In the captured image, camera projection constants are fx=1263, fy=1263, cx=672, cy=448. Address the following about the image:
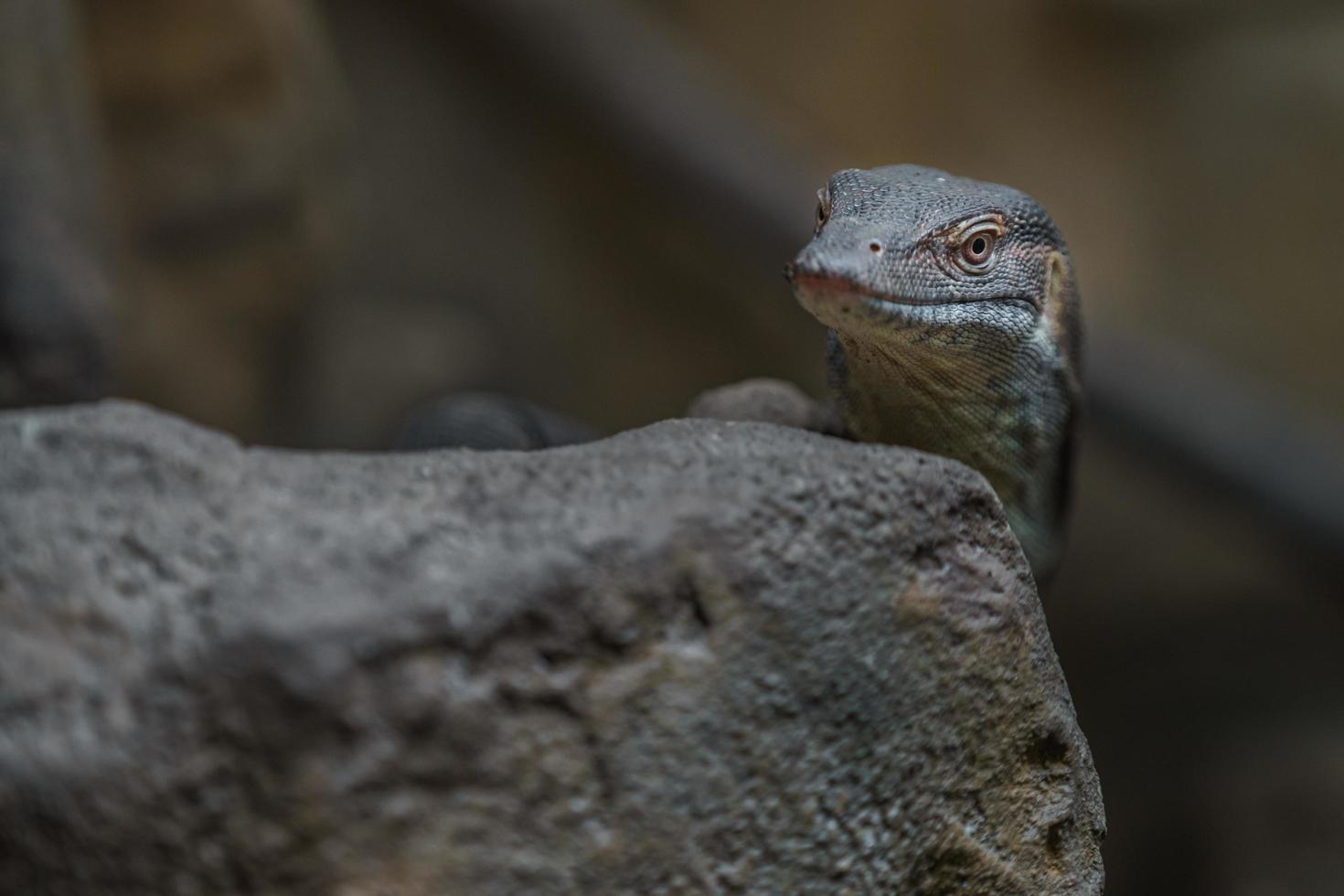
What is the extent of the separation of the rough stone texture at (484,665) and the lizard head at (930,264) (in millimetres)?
543

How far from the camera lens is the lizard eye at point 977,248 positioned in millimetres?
2711

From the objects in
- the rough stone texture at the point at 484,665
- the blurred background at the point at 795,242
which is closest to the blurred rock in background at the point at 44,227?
the blurred background at the point at 795,242

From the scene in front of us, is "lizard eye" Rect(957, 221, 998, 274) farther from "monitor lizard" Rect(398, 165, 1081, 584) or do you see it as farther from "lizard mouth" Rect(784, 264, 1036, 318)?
"lizard mouth" Rect(784, 264, 1036, 318)

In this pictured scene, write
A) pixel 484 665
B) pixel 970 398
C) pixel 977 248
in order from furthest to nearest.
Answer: pixel 970 398
pixel 977 248
pixel 484 665

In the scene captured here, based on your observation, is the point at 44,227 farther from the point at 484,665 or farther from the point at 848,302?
the point at 484,665

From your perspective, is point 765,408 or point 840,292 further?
point 765,408

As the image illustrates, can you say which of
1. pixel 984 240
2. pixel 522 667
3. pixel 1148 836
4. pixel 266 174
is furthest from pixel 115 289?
pixel 1148 836

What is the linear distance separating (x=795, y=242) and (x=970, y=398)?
222 inches

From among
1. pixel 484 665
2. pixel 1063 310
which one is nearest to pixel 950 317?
pixel 1063 310

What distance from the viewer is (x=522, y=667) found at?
5.64 ft

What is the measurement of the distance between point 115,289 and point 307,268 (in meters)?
1.78

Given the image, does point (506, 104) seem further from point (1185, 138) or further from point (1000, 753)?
point (1000, 753)

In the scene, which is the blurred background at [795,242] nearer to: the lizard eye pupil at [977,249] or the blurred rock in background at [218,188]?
the blurred rock in background at [218,188]

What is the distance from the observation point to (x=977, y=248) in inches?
108
